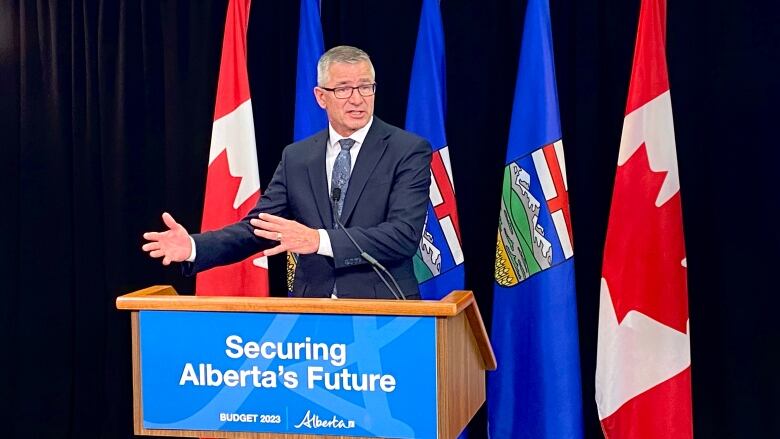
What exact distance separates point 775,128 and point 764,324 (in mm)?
812

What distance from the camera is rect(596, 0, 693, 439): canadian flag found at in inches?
136

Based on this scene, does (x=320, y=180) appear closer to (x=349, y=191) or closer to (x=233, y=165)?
(x=349, y=191)

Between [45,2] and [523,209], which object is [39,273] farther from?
[523,209]

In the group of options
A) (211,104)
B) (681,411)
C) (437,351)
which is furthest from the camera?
(211,104)

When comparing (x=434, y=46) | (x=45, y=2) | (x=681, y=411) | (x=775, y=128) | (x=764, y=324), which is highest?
(x=45, y=2)

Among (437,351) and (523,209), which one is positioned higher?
(523,209)

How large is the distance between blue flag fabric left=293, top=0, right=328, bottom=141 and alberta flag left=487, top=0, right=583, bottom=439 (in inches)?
34.5

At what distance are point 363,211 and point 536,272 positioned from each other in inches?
50.9

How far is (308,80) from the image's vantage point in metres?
3.86

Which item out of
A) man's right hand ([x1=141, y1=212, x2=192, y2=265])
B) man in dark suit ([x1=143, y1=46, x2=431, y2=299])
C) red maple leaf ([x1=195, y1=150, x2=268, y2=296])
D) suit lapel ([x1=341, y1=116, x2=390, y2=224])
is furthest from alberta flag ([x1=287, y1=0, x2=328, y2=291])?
man's right hand ([x1=141, y1=212, x2=192, y2=265])

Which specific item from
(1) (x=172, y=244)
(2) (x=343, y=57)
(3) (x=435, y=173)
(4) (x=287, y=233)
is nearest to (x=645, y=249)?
(3) (x=435, y=173)

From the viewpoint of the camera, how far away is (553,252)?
357cm

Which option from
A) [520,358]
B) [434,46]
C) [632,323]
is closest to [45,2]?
[434,46]

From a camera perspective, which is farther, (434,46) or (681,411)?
(434,46)
